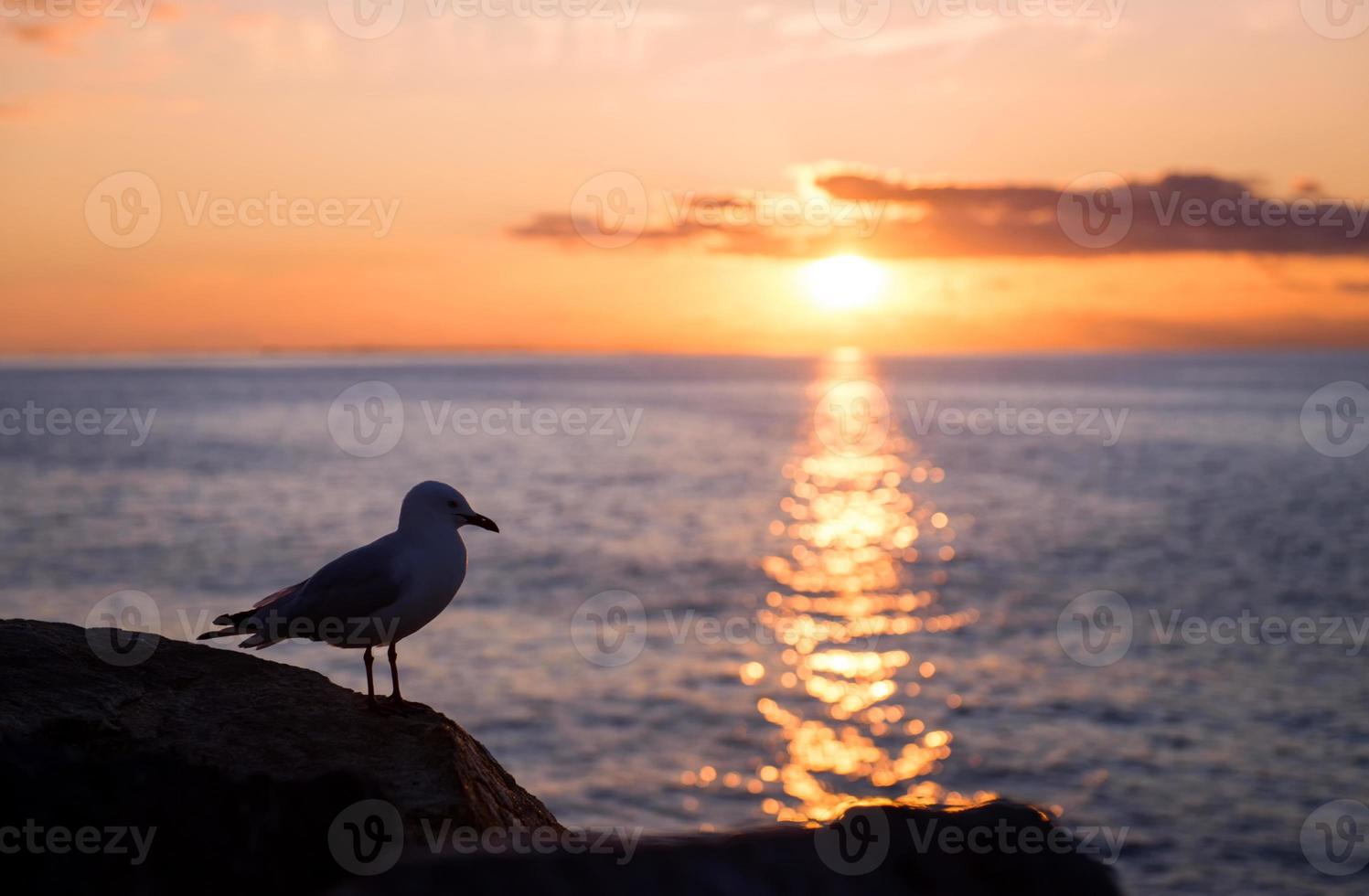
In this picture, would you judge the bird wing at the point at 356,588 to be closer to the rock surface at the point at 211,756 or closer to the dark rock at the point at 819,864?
the rock surface at the point at 211,756

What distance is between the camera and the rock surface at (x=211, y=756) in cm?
537

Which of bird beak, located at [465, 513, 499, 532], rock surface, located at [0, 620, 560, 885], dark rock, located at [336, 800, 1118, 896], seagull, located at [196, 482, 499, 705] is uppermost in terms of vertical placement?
bird beak, located at [465, 513, 499, 532]

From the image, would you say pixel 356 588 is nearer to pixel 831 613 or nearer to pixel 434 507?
pixel 434 507

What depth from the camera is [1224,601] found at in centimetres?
3981

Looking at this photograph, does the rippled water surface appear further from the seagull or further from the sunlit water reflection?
the seagull

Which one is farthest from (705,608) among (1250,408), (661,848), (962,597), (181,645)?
(1250,408)

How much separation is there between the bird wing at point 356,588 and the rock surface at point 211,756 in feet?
1.67

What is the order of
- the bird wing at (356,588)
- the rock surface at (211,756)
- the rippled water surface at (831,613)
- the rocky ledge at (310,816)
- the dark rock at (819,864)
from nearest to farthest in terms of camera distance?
the dark rock at (819,864)
the rocky ledge at (310,816)
the rock surface at (211,756)
the bird wing at (356,588)
the rippled water surface at (831,613)

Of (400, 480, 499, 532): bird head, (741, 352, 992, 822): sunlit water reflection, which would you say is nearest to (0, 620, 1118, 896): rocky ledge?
(400, 480, 499, 532): bird head

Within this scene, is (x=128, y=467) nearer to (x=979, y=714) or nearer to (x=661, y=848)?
(x=979, y=714)

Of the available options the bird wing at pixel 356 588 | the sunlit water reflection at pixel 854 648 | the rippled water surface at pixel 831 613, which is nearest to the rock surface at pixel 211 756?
the bird wing at pixel 356 588

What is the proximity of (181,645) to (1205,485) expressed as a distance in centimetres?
7399

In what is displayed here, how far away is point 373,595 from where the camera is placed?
708cm

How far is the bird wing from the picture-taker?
7078mm
